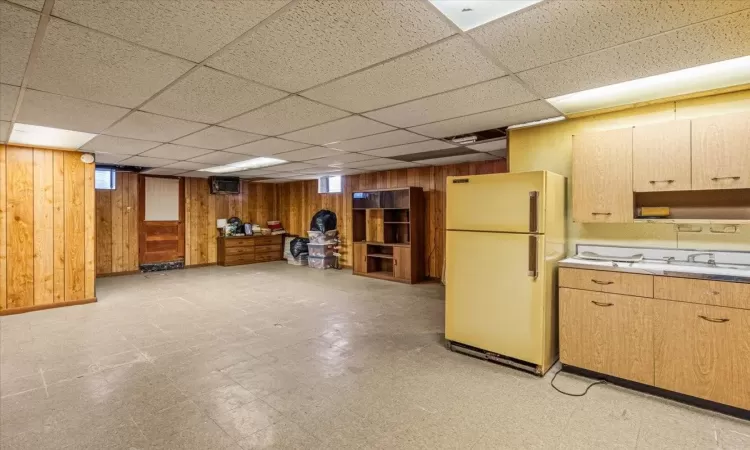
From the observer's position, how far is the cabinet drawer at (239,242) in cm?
909

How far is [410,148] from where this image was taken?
4996mm

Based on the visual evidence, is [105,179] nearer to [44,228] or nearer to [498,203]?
[44,228]

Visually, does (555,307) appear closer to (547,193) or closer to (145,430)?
(547,193)

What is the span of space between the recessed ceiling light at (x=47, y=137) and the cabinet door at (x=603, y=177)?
16.9ft

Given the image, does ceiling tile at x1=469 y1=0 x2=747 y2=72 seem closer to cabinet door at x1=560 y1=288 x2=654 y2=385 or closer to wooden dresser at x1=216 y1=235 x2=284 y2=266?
cabinet door at x1=560 y1=288 x2=654 y2=385

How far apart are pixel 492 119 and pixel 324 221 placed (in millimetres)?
5871

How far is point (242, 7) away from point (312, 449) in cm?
232

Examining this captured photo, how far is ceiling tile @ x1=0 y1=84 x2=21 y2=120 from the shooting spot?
2.53 m

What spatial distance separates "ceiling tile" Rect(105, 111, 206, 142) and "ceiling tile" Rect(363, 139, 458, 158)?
243 cm

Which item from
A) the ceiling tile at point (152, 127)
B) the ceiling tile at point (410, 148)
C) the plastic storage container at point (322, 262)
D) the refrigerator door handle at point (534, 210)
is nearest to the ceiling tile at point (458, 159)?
the ceiling tile at point (410, 148)

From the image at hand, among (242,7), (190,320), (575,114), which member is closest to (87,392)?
(190,320)

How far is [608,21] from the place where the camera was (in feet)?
5.54

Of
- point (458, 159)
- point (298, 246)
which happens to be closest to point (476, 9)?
point (458, 159)

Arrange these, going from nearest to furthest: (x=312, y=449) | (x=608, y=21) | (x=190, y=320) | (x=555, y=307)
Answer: (x=608, y=21)
(x=312, y=449)
(x=555, y=307)
(x=190, y=320)
